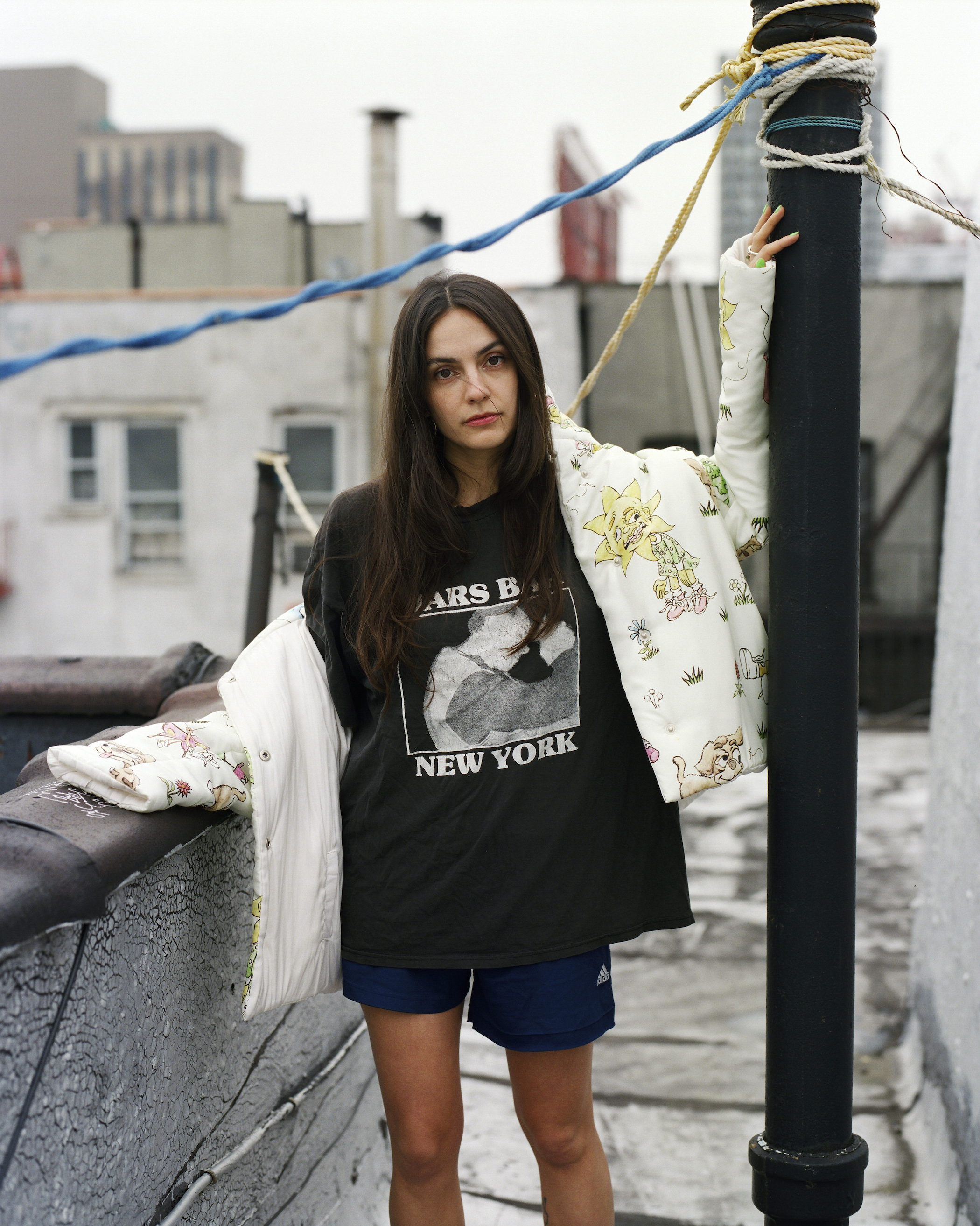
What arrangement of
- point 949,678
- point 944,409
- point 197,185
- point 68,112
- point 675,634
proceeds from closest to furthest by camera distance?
point 675,634, point 949,678, point 944,409, point 68,112, point 197,185

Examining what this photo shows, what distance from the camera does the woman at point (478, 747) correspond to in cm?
185

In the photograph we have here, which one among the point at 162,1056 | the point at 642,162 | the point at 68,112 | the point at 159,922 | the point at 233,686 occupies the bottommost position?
the point at 162,1056

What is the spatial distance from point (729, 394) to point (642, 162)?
49 centimetres

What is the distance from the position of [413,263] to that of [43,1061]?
1.75 m

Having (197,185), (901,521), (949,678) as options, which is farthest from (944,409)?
(197,185)

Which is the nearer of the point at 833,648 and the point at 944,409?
the point at 833,648

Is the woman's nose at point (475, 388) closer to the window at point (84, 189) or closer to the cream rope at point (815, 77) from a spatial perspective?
the cream rope at point (815, 77)

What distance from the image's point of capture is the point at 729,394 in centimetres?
179

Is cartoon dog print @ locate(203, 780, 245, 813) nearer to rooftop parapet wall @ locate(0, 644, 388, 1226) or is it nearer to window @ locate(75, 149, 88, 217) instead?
rooftop parapet wall @ locate(0, 644, 388, 1226)

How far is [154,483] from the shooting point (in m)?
14.1

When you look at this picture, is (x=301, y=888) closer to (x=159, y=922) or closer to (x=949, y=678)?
(x=159, y=922)

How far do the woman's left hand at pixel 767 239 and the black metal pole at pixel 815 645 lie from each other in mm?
13

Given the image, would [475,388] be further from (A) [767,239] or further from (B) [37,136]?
(B) [37,136]

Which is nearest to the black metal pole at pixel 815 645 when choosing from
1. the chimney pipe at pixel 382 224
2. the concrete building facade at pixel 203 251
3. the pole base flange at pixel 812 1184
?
the pole base flange at pixel 812 1184
